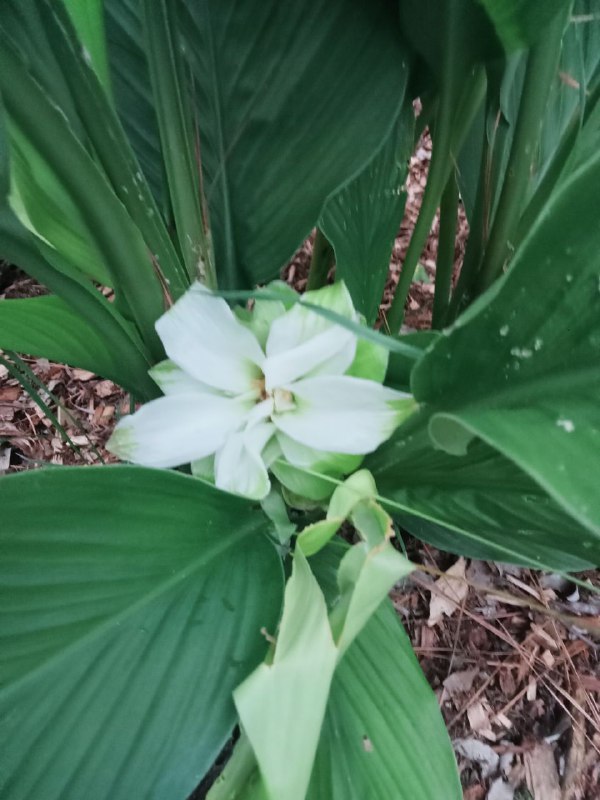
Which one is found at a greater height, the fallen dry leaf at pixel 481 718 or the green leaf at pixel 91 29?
the green leaf at pixel 91 29

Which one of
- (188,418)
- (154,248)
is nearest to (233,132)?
(154,248)

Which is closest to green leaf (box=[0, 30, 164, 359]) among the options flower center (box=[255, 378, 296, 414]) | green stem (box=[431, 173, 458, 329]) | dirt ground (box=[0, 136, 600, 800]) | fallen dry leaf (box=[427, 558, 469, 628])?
flower center (box=[255, 378, 296, 414])

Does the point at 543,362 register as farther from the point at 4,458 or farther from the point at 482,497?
the point at 4,458

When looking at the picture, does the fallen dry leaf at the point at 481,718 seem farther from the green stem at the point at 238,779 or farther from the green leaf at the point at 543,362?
the green leaf at the point at 543,362

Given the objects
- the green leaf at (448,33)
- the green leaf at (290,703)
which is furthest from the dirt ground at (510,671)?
the green leaf at (448,33)

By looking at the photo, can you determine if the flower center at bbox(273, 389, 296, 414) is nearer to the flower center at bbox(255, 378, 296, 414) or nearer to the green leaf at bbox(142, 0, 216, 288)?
the flower center at bbox(255, 378, 296, 414)

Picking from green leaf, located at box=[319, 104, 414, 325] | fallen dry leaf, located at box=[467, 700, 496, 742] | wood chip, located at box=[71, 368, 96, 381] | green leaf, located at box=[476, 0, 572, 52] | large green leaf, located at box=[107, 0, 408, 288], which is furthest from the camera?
wood chip, located at box=[71, 368, 96, 381]

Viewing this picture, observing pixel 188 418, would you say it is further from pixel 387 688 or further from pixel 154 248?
pixel 387 688
